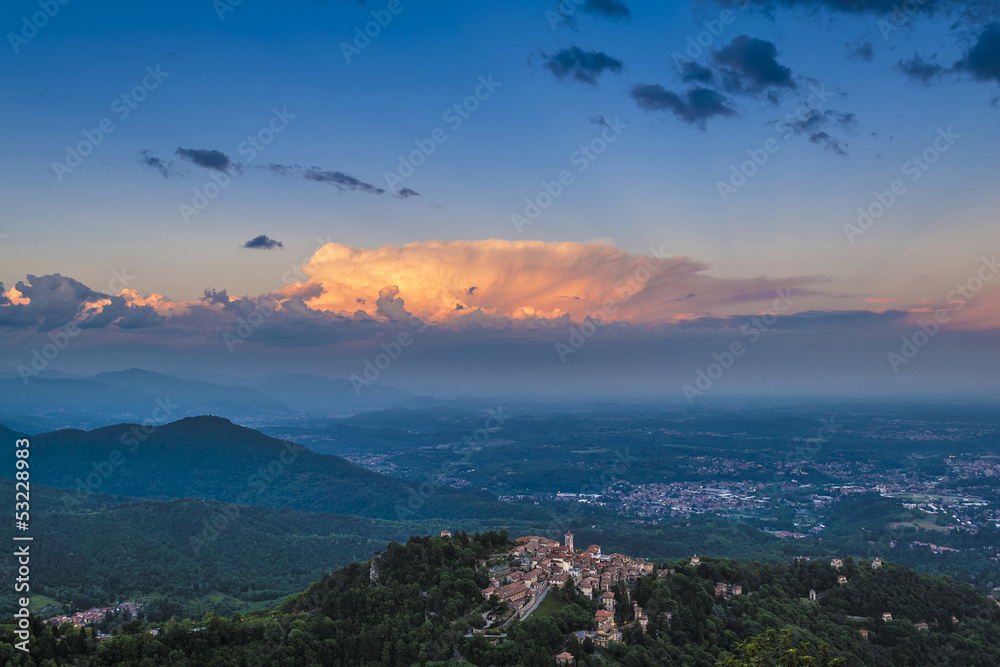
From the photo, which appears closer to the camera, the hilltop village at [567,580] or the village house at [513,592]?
the hilltop village at [567,580]

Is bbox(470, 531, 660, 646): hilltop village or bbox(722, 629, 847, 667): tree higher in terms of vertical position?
bbox(722, 629, 847, 667): tree

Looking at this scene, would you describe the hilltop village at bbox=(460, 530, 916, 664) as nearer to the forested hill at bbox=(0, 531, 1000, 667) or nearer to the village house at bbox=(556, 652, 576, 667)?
the village house at bbox=(556, 652, 576, 667)

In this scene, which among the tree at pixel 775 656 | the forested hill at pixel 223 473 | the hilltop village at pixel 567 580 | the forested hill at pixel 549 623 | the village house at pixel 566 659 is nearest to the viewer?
the tree at pixel 775 656

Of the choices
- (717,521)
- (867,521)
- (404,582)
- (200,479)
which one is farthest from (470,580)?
(200,479)

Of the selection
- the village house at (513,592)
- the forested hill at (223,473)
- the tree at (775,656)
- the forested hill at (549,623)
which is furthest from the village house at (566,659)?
the forested hill at (223,473)

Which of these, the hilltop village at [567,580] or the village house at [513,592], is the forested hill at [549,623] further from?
the village house at [513,592]

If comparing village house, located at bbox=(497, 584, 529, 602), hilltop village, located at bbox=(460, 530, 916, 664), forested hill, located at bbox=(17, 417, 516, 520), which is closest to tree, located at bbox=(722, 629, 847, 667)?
hilltop village, located at bbox=(460, 530, 916, 664)
